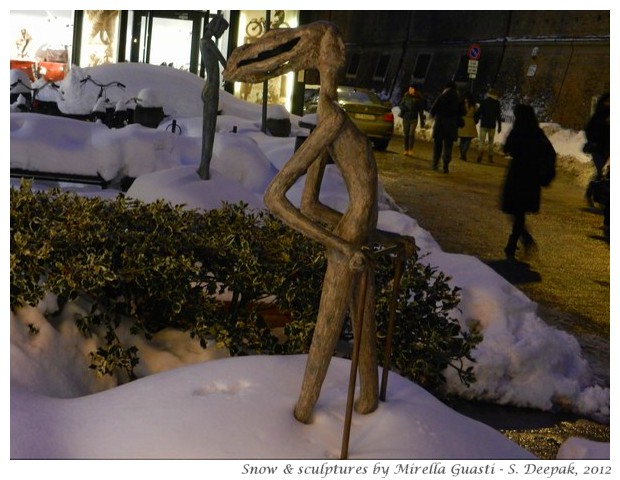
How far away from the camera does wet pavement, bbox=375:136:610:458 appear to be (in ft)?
18.2

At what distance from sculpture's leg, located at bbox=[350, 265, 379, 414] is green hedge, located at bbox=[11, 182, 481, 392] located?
3.72 feet

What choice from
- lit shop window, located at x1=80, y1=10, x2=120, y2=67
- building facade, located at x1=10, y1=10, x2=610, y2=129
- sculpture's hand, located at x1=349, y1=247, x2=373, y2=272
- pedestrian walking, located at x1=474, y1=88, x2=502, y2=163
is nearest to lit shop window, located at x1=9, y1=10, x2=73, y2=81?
building facade, located at x1=10, y1=10, x2=610, y2=129

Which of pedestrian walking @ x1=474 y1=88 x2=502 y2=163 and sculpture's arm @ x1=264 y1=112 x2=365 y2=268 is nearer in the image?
sculpture's arm @ x1=264 y1=112 x2=365 y2=268

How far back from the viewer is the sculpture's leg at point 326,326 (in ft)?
11.2

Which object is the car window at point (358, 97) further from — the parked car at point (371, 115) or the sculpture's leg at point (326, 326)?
the sculpture's leg at point (326, 326)

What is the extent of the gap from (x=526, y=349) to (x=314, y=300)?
1.84 metres

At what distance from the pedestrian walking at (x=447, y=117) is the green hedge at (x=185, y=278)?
10859 millimetres

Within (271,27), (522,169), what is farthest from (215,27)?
(271,27)

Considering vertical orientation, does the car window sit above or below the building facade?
below

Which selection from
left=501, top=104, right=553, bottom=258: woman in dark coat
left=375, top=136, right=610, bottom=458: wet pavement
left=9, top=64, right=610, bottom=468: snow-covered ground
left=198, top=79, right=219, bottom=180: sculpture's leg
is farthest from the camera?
left=501, top=104, right=553, bottom=258: woman in dark coat

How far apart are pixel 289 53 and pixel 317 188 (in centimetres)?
56

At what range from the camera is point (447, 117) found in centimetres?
1570

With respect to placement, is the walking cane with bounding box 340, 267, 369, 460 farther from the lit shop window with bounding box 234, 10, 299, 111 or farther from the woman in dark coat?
the lit shop window with bounding box 234, 10, 299, 111
